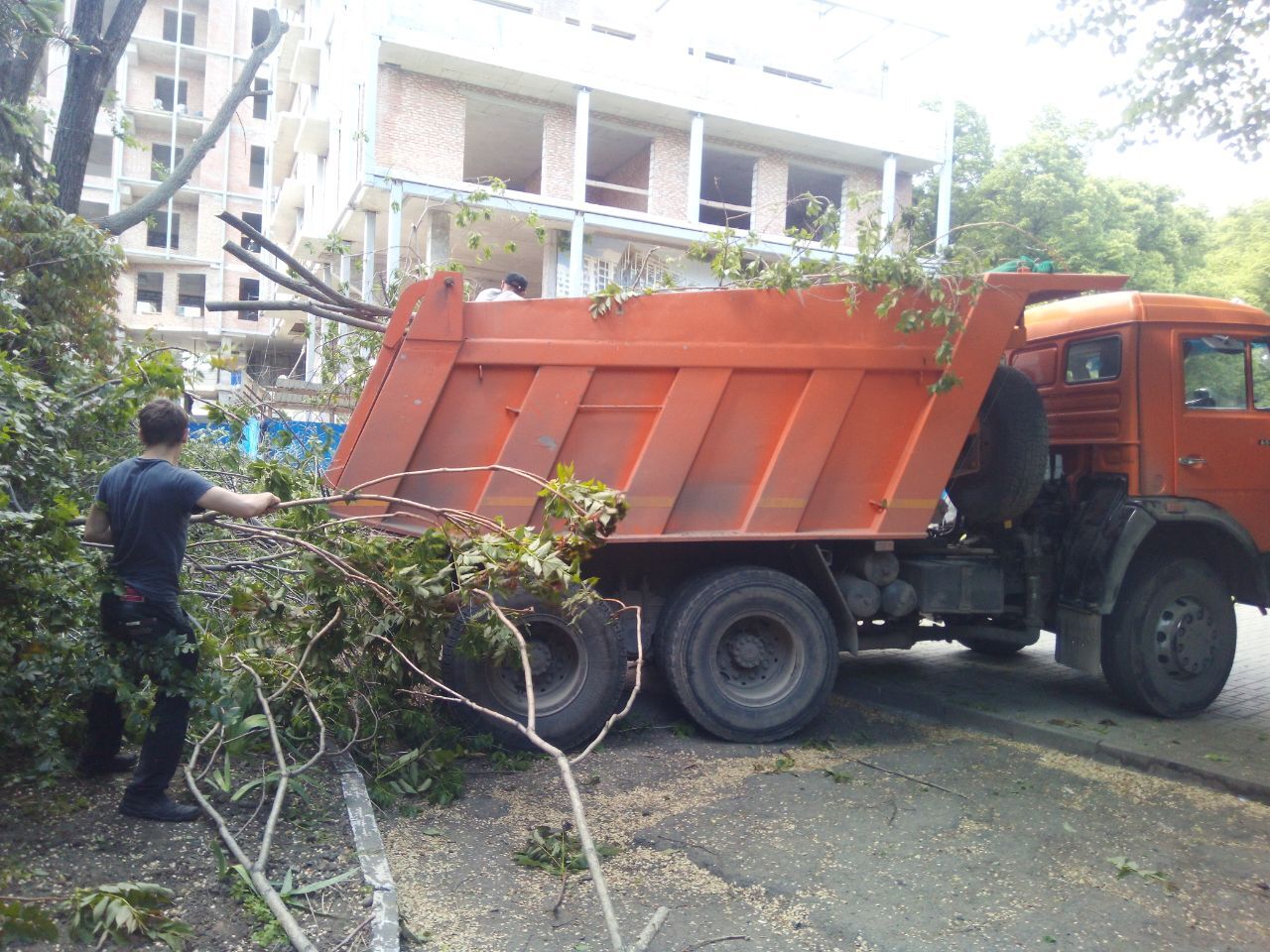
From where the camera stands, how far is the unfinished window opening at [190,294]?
40.4 meters

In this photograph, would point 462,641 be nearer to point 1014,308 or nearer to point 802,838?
point 802,838

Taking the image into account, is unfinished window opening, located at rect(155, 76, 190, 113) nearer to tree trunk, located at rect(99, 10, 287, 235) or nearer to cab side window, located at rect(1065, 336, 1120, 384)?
tree trunk, located at rect(99, 10, 287, 235)

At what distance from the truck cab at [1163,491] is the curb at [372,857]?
15.5 ft

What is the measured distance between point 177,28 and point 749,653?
4373 centimetres

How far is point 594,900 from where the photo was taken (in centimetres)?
401

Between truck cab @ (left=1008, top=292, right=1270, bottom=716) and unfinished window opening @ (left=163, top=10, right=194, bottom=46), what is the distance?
141 ft

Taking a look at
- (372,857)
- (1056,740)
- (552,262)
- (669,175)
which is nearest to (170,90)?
(669,175)

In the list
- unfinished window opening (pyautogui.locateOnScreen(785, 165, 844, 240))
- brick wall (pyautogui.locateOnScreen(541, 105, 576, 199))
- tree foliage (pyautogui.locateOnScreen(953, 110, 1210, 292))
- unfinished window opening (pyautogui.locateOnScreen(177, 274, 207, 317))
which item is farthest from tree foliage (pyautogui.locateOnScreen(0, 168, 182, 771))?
unfinished window opening (pyautogui.locateOnScreen(177, 274, 207, 317))

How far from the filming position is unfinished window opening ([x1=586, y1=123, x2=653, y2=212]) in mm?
20891

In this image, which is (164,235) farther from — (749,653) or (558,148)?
(749,653)

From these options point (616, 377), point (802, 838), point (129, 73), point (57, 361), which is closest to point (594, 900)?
point (802, 838)

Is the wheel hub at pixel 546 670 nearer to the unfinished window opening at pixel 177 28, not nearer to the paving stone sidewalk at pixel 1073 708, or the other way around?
the paving stone sidewalk at pixel 1073 708

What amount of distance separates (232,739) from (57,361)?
2.29 m

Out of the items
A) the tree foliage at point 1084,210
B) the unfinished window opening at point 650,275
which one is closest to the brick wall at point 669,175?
the tree foliage at point 1084,210
